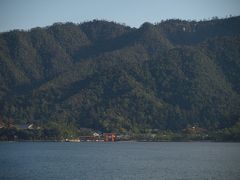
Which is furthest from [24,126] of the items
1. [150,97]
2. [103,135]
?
[150,97]

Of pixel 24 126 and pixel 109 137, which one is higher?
pixel 24 126

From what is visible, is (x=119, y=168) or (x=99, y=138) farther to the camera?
(x=99, y=138)

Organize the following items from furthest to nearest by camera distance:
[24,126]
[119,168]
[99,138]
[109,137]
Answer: [24,126] → [99,138] → [109,137] → [119,168]

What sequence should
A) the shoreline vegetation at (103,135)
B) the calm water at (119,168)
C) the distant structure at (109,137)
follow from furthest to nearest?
the distant structure at (109,137)
the shoreline vegetation at (103,135)
the calm water at (119,168)

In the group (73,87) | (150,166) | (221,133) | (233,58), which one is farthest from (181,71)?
(150,166)

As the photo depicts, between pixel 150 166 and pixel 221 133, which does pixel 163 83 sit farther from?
pixel 150 166

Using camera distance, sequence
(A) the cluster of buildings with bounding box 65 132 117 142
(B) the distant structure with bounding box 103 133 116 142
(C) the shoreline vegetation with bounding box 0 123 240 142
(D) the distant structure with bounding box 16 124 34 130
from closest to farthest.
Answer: (C) the shoreline vegetation with bounding box 0 123 240 142 → (B) the distant structure with bounding box 103 133 116 142 → (A) the cluster of buildings with bounding box 65 132 117 142 → (D) the distant structure with bounding box 16 124 34 130

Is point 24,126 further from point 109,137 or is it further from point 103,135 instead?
point 109,137

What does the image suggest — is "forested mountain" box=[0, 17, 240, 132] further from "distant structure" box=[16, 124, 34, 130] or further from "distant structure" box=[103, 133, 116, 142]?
"distant structure" box=[103, 133, 116, 142]

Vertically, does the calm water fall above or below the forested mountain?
below

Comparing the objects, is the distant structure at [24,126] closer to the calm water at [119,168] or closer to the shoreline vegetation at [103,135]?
the shoreline vegetation at [103,135]

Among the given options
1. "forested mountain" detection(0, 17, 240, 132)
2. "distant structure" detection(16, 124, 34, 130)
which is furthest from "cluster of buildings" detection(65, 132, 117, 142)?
"distant structure" detection(16, 124, 34, 130)

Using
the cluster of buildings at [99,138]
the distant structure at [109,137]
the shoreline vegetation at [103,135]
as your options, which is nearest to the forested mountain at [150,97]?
the shoreline vegetation at [103,135]

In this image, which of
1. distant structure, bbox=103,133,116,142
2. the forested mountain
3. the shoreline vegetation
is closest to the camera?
the shoreline vegetation
